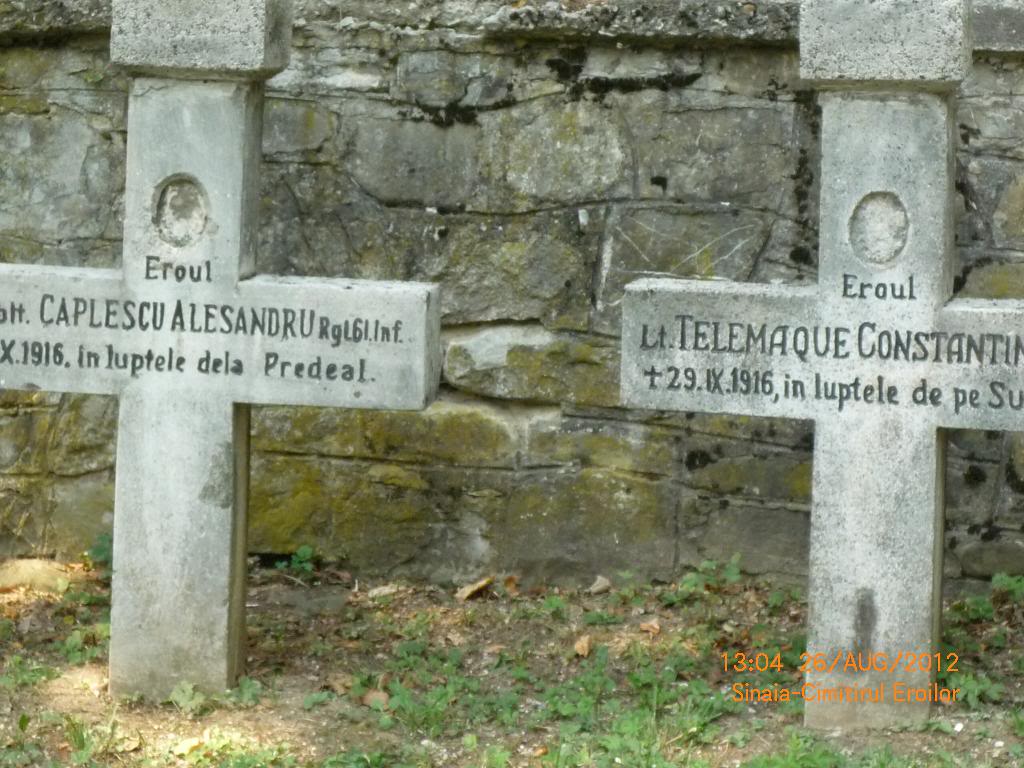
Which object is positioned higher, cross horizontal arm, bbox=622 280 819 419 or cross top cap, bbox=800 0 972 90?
cross top cap, bbox=800 0 972 90

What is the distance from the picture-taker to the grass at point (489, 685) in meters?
4.37

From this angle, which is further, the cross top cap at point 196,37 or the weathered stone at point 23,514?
the weathered stone at point 23,514

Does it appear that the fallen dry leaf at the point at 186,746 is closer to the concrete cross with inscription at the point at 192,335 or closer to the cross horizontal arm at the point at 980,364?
the concrete cross with inscription at the point at 192,335

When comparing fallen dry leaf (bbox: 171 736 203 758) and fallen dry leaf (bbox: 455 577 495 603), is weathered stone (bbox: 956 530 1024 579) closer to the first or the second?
fallen dry leaf (bbox: 455 577 495 603)

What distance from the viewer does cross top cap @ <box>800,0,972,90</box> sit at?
13.8 ft

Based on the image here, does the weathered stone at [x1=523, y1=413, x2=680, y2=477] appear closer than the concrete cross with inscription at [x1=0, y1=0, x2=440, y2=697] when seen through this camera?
No

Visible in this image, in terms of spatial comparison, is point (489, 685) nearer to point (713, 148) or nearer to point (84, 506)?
point (84, 506)

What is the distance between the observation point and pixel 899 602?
4.42m

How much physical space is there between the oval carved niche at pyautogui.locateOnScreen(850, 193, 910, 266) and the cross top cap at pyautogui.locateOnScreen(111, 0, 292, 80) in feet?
4.90

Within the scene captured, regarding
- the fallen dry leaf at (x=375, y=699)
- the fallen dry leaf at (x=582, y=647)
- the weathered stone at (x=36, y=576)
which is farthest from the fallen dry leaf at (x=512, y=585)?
the weathered stone at (x=36, y=576)

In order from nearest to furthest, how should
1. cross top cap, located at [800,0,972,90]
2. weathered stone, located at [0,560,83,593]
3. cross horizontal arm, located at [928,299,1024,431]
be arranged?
cross top cap, located at [800,0,972,90] → cross horizontal arm, located at [928,299,1024,431] → weathered stone, located at [0,560,83,593]

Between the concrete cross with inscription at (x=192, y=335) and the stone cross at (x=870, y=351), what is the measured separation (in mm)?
744

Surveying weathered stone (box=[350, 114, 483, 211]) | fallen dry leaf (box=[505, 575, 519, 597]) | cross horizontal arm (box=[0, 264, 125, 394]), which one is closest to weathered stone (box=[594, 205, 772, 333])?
weathered stone (box=[350, 114, 483, 211])

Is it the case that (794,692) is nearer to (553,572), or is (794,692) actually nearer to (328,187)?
(553,572)
